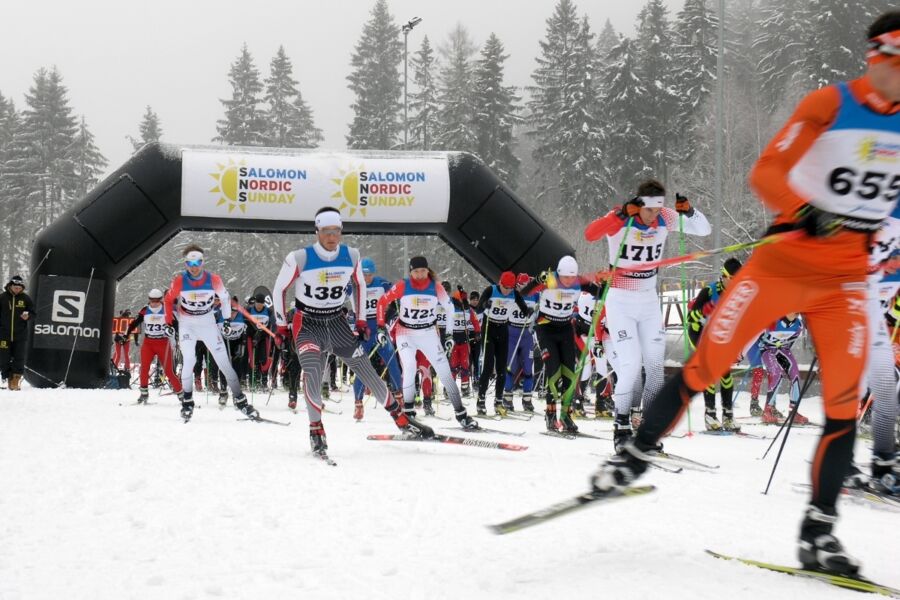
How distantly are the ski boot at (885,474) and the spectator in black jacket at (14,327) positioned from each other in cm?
1489

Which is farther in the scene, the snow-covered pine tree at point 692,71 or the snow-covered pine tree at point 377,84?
the snow-covered pine tree at point 377,84

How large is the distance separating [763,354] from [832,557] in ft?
29.1

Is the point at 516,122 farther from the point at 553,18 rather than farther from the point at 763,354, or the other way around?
the point at 763,354

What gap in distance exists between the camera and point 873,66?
291cm

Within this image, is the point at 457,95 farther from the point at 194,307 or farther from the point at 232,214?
the point at 194,307

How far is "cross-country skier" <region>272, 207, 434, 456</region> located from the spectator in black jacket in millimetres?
10239

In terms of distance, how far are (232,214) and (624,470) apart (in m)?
13.8

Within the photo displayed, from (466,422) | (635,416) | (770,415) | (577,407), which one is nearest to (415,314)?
(466,422)

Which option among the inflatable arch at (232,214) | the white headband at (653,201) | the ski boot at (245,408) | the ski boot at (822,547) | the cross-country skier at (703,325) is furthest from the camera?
the inflatable arch at (232,214)

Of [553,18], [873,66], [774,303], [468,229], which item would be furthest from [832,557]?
[553,18]

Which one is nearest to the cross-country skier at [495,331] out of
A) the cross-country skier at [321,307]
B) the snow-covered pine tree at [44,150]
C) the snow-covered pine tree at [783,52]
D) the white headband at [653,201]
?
the cross-country skier at [321,307]

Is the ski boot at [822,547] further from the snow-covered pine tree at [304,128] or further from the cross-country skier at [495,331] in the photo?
the snow-covered pine tree at [304,128]

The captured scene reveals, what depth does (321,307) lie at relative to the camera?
705 cm

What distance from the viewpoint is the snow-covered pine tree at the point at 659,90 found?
40031 millimetres
